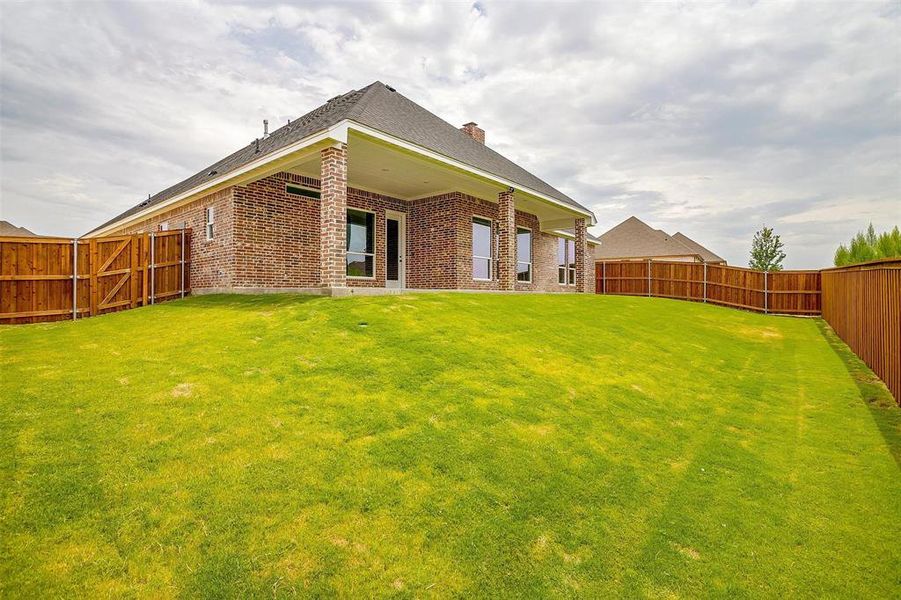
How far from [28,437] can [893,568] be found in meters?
7.10

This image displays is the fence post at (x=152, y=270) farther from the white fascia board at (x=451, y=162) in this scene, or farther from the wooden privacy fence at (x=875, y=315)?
the wooden privacy fence at (x=875, y=315)

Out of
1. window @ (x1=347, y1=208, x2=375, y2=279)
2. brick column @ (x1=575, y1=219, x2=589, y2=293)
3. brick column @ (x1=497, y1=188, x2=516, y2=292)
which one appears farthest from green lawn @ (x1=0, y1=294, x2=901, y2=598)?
brick column @ (x1=575, y1=219, x2=589, y2=293)

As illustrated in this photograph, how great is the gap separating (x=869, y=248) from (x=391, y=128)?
16.0 m

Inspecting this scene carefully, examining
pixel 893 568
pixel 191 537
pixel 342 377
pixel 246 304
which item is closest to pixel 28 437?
pixel 191 537

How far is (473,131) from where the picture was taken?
63.0 feet

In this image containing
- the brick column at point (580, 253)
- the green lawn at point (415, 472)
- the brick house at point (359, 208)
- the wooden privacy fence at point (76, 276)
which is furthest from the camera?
the brick column at point (580, 253)

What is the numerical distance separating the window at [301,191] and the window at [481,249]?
19.4 feet

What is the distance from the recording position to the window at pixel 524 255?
19.7m

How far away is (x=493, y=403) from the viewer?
5.23 m

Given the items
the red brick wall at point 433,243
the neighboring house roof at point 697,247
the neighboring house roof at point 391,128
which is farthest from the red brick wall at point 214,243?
the neighboring house roof at point 697,247

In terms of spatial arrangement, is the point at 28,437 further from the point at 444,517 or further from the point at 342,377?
the point at 444,517

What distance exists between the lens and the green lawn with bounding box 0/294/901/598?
9.18ft

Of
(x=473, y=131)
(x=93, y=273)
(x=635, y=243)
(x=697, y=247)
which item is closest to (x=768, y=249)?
(x=697, y=247)

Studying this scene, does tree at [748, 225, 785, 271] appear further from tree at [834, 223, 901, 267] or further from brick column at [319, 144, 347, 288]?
brick column at [319, 144, 347, 288]
